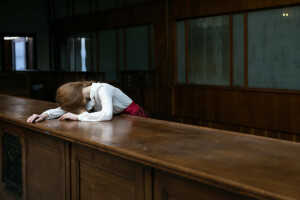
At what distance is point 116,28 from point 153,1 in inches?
74.6

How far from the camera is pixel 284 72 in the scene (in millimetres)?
6895

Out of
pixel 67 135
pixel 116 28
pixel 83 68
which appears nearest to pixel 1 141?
pixel 67 135

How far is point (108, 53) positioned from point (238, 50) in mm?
5025

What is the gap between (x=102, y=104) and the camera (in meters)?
3.24

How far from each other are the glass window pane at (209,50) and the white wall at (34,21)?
7.77 metres

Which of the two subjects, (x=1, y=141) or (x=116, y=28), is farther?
(x=116, y=28)

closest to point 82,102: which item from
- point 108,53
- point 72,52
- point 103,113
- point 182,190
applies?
point 103,113

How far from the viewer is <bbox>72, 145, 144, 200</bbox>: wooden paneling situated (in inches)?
86.1

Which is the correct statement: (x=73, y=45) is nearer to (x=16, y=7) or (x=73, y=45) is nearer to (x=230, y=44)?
(x=16, y=7)

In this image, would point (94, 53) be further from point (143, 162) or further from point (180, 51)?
point (143, 162)

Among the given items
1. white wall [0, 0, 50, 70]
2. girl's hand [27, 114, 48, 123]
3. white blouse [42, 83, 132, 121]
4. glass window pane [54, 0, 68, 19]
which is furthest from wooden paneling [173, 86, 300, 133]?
white wall [0, 0, 50, 70]

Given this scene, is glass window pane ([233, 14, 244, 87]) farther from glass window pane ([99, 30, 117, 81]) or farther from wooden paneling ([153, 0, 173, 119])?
glass window pane ([99, 30, 117, 81])

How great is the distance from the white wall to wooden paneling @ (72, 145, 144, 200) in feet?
42.1

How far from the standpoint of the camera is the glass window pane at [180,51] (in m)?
9.02
